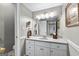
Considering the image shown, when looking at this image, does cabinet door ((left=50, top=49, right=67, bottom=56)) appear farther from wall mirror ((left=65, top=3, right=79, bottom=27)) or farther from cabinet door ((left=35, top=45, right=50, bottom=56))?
wall mirror ((left=65, top=3, right=79, bottom=27))

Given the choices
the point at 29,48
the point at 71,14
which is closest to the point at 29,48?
the point at 29,48

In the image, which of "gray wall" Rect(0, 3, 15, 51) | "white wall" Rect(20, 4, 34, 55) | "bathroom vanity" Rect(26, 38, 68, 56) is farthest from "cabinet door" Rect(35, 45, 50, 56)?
"gray wall" Rect(0, 3, 15, 51)

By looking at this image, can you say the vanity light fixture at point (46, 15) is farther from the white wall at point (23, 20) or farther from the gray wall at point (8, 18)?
the gray wall at point (8, 18)

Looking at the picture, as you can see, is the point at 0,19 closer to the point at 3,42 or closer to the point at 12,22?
the point at 12,22

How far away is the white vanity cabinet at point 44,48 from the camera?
1.58 meters

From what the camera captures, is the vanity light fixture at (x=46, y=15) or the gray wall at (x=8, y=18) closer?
the gray wall at (x=8, y=18)

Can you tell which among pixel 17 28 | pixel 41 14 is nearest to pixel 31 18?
pixel 41 14

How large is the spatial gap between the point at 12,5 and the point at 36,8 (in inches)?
15.6

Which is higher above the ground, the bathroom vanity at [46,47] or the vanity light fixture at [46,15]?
the vanity light fixture at [46,15]

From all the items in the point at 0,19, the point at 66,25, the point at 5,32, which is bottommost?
the point at 5,32

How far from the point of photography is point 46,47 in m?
1.63

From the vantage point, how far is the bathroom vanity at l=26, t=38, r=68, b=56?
1.58 metres

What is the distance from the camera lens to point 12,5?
1.51m

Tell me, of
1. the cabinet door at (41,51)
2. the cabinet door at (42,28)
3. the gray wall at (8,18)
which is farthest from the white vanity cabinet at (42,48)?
the gray wall at (8,18)
